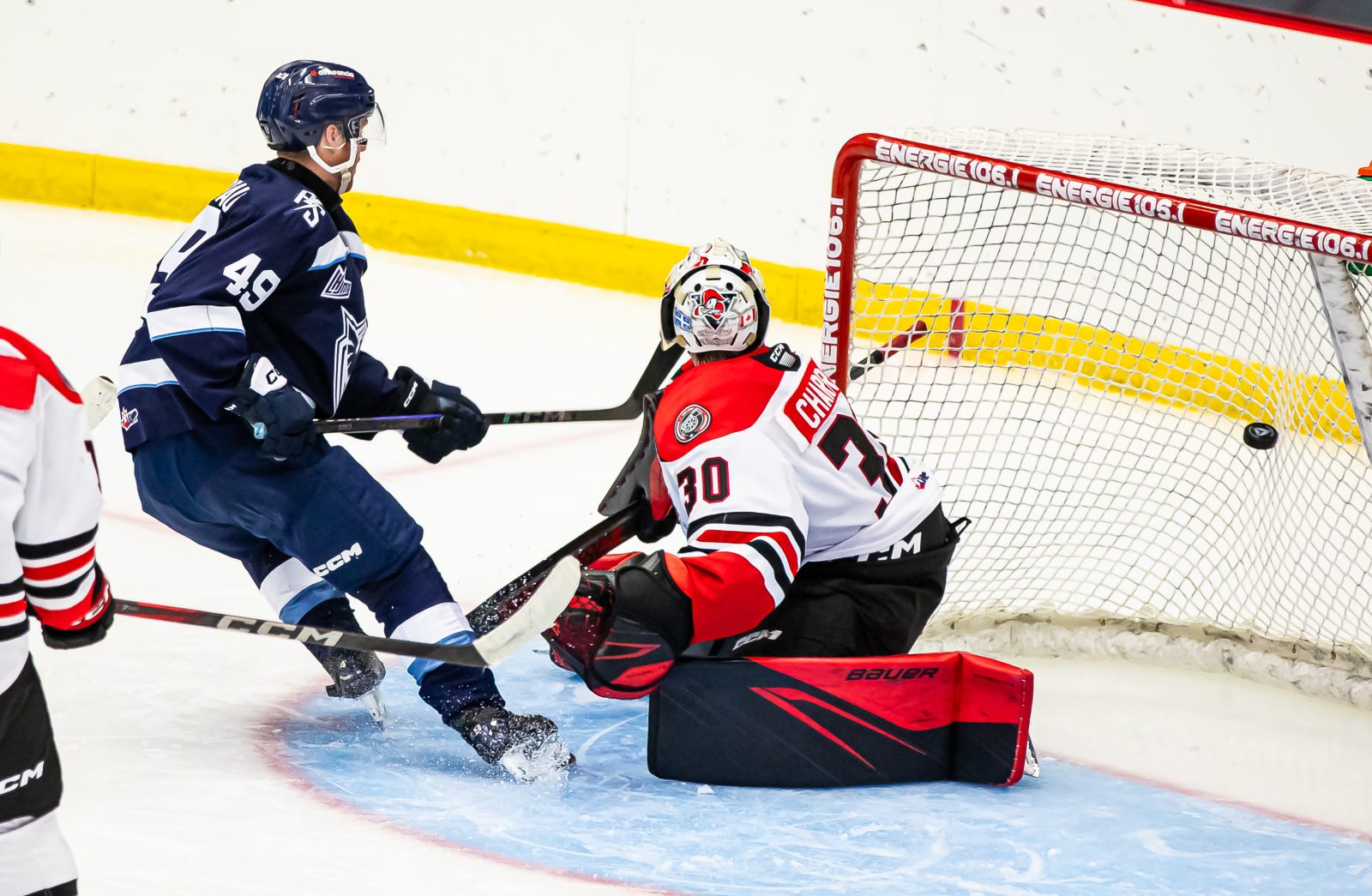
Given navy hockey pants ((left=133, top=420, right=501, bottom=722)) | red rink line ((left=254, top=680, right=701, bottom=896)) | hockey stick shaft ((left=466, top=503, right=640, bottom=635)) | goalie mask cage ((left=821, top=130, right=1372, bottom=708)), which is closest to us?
red rink line ((left=254, top=680, right=701, bottom=896))

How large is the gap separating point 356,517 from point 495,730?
368 mm

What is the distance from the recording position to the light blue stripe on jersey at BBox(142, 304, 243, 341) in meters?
2.39

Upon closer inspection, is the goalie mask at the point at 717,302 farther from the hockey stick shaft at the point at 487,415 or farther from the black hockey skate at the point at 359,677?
the black hockey skate at the point at 359,677

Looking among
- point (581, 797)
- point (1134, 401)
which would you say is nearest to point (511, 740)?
point (581, 797)

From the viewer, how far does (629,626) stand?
7.66ft

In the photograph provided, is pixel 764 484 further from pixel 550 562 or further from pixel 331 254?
pixel 331 254

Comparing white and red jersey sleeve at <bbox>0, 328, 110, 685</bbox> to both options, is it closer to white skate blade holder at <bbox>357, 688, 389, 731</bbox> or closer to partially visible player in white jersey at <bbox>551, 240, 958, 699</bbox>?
partially visible player in white jersey at <bbox>551, 240, 958, 699</bbox>

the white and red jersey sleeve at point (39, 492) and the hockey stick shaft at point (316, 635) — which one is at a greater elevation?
the white and red jersey sleeve at point (39, 492)

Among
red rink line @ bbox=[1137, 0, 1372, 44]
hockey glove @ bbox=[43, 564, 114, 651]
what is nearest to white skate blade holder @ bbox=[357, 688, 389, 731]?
hockey glove @ bbox=[43, 564, 114, 651]

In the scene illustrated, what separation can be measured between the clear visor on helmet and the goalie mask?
20.5 inches

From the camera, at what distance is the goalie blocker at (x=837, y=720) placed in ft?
7.87

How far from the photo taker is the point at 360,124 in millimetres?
2619

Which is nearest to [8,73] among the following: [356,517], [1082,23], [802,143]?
[802,143]

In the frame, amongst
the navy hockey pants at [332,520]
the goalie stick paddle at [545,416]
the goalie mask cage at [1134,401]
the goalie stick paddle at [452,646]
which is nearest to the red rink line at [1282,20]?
the goalie mask cage at [1134,401]
